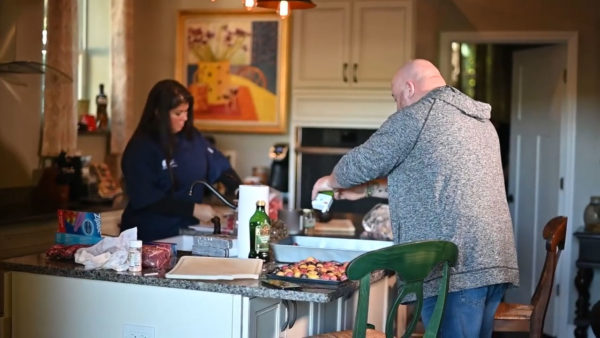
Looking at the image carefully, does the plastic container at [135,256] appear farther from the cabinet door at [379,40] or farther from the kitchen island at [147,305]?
the cabinet door at [379,40]

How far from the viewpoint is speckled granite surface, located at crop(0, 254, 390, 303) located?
7.95ft

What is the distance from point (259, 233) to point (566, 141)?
3.42 meters

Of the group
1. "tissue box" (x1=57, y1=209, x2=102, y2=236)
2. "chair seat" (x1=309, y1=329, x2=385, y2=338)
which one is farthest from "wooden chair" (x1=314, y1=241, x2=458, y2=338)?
"tissue box" (x1=57, y1=209, x2=102, y2=236)

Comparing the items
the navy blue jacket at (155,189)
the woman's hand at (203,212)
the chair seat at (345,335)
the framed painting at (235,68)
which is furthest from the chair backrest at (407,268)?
the framed painting at (235,68)

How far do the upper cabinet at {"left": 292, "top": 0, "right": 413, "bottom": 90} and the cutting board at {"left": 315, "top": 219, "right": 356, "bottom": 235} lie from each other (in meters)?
1.62

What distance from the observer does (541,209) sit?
607 centimetres

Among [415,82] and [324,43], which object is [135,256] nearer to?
[415,82]

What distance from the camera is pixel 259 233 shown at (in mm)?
2922

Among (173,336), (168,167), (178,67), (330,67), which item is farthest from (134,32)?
(173,336)

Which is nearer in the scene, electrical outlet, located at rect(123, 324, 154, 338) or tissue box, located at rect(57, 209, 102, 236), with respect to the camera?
electrical outlet, located at rect(123, 324, 154, 338)

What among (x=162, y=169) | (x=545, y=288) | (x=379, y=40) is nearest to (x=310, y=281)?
(x=545, y=288)

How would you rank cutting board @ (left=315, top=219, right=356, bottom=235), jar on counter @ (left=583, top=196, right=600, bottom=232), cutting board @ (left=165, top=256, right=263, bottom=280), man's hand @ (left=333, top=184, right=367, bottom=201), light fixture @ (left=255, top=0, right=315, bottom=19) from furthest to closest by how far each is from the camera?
jar on counter @ (left=583, top=196, right=600, bottom=232) → cutting board @ (left=315, top=219, right=356, bottom=235) → light fixture @ (left=255, top=0, right=315, bottom=19) → man's hand @ (left=333, top=184, right=367, bottom=201) → cutting board @ (left=165, top=256, right=263, bottom=280)

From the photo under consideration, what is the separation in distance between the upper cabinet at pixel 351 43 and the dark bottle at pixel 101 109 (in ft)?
4.35

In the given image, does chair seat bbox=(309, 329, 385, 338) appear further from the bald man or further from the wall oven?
the wall oven
